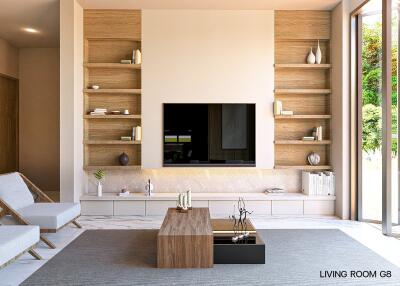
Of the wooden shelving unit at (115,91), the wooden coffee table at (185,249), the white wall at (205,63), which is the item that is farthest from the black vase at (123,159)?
the wooden coffee table at (185,249)

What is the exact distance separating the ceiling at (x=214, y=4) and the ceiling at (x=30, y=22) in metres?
0.57

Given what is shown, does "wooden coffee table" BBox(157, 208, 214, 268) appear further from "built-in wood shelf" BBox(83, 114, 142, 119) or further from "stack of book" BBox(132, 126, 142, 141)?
"built-in wood shelf" BBox(83, 114, 142, 119)

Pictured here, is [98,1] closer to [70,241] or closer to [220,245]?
[70,241]

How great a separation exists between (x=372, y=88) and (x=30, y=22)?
5.12 metres

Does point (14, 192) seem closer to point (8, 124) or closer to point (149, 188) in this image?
point (149, 188)

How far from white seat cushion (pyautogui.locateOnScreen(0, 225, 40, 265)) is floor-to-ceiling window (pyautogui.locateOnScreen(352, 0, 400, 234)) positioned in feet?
12.3

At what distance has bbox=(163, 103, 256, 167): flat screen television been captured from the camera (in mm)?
6484

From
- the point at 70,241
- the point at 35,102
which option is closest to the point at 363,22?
the point at 70,241

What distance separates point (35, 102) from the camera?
857 centimetres

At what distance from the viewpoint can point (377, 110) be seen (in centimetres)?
559

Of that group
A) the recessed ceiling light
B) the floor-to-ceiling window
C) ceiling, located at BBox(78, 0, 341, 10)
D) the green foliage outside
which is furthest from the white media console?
the recessed ceiling light

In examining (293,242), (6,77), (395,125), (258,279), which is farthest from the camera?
(6,77)

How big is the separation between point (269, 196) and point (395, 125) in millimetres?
1999

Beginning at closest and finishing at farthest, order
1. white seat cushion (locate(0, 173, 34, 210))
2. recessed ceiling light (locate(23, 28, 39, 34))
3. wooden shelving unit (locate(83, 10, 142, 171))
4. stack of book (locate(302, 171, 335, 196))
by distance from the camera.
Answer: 1. white seat cushion (locate(0, 173, 34, 210))
2. stack of book (locate(302, 171, 335, 196))
3. wooden shelving unit (locate(83, 10, 142, 171))
4. recessed ceiling light (locate(23, 28, 39, 34))
